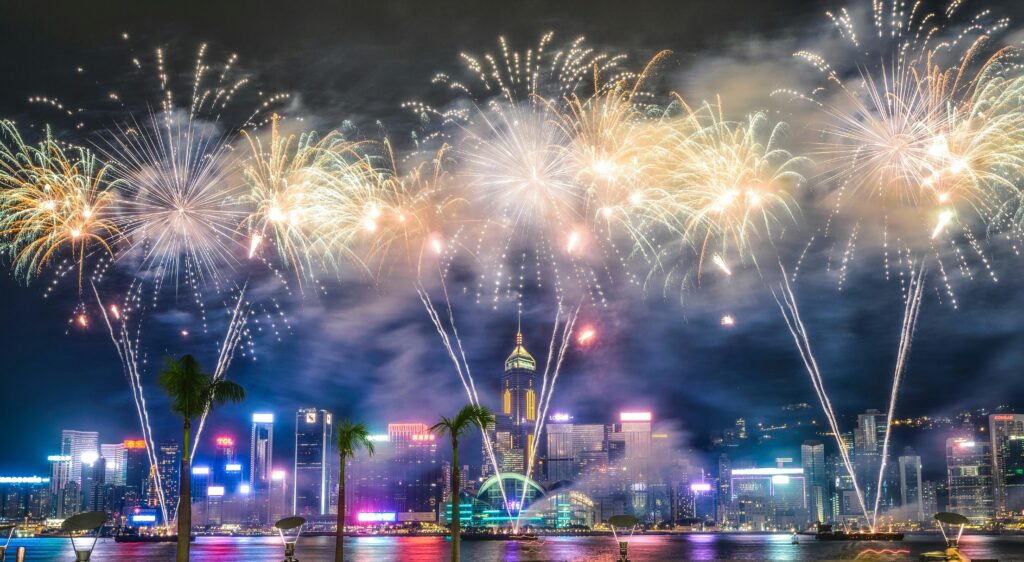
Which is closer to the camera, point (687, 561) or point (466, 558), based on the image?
point (687, 561)

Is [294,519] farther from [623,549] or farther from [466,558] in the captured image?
[466,558]

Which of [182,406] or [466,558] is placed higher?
[182,406]

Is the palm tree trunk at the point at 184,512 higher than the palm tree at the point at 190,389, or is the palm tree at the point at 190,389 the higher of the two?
the palm tree at the point at 190,389

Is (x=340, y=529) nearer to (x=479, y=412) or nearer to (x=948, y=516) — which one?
(x=479, y=412)

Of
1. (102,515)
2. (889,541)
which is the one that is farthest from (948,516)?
(889,541)

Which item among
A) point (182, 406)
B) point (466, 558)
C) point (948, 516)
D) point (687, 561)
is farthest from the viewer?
point (466, 558)

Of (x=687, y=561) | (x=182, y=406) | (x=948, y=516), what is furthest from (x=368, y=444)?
(x=687, y=561)

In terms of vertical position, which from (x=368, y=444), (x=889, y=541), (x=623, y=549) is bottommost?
(x=889, y=541)

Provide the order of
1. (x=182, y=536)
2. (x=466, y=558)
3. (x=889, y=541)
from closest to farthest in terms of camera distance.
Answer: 1. (x=182, y=536)
2. (x=466, y=558)
3. (x=889, y=541)

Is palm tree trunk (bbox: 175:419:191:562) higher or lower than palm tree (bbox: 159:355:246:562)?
lower
